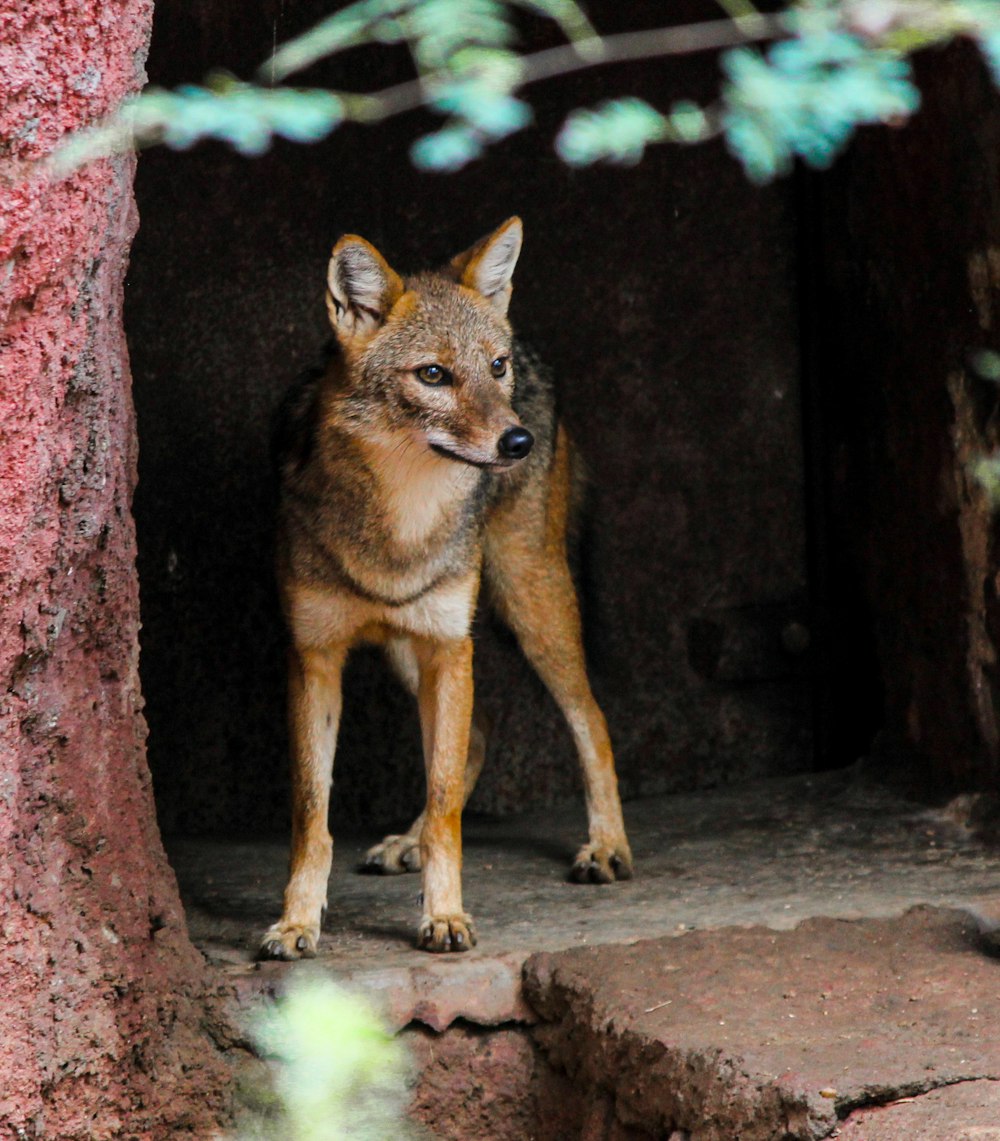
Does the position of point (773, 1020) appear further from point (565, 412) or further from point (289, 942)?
point (565, 412)

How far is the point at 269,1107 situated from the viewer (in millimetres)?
3461

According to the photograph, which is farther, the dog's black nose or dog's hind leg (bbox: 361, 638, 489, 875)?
dog's hind leg (bbox: 361, 638, 489, 875)

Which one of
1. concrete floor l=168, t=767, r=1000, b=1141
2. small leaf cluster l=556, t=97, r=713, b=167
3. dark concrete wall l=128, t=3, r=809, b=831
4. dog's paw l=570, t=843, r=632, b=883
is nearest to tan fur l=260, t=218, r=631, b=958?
concrete floor l=168, t=767, r=1000, b=1141

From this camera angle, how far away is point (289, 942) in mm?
3654

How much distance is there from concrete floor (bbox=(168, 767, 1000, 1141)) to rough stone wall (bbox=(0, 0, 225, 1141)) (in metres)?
0.30

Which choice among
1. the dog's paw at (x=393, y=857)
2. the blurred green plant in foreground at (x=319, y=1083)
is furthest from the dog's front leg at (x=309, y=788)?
the dog's paw at (x=393, y=857)

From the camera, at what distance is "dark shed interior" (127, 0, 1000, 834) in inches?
195

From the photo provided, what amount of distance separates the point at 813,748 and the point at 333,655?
8.66 ft

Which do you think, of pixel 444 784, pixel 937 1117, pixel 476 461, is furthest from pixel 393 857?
pixel 937 1117

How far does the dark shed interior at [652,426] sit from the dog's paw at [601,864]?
99 cm

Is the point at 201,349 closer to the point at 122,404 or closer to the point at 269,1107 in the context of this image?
the point at 122,404

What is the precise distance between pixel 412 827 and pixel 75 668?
1927mm

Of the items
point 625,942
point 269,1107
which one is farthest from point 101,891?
point 625,942

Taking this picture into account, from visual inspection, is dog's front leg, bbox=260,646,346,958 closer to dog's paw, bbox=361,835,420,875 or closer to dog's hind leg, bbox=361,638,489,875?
dog's hind leg, bbox=361,638,489,875
